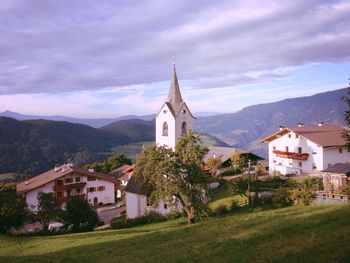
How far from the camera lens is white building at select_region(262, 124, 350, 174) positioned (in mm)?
47469

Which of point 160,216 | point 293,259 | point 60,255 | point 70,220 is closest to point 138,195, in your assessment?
point 160,216

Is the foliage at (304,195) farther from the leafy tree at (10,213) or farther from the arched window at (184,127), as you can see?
the leafy tree at (10,213)

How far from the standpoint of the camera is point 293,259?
12.4m

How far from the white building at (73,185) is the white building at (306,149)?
33671 mm

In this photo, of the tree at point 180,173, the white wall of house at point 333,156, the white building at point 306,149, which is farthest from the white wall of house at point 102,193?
the tree at point 180,173

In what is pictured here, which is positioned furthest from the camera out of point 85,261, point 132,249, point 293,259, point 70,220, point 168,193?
point 70,220

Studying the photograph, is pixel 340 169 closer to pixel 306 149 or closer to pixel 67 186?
pixel 306 149

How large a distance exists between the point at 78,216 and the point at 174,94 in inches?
803

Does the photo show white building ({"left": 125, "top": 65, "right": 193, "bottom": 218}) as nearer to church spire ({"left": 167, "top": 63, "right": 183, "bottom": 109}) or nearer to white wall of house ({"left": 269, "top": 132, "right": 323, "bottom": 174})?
church spire ({"left": 167, "top": 63, "right": 183, "bottom": 109})

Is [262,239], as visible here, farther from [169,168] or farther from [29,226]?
[29,226]

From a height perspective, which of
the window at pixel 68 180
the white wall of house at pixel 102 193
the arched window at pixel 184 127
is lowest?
the white wall of house at pixel 102 193

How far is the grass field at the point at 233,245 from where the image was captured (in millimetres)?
13258

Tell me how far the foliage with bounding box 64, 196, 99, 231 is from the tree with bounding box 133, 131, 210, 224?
390 inches

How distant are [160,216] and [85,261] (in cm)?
2131
